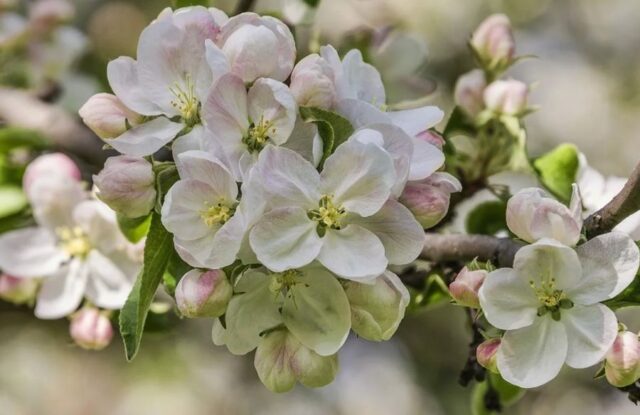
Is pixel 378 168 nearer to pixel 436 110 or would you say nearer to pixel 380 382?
pixel 436 110

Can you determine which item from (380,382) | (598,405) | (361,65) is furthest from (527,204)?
(380,382)

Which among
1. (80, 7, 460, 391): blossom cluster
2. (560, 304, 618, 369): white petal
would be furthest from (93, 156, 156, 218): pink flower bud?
(560, 304, 618, 369): white petal

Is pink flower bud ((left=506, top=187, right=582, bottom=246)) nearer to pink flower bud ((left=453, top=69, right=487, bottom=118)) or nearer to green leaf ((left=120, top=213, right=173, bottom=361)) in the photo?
green leaf ((left=120, top=213, right=173, bottom=361))

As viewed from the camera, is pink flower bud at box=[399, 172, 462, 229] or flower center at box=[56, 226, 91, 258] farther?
flower center at box=[56, 226, 91, 258]

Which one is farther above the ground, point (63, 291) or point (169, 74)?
point (169, 74)

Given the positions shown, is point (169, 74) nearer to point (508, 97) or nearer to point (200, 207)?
point (200, 207)

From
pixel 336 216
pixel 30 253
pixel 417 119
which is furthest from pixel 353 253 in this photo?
pixel 30 253

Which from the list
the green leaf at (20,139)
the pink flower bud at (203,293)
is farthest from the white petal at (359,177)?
the green leaf at (20,139)
